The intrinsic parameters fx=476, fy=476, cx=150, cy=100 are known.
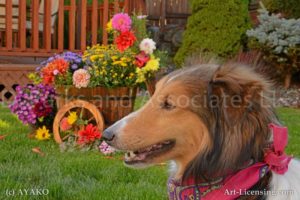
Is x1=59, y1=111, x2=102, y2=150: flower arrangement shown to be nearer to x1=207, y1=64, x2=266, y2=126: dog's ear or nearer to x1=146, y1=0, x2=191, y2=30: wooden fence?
x1=207, y1=64, x2=266, y2=126: dog's ear

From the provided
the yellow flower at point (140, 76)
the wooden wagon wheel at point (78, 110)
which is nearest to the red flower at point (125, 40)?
the yellow flower at point (140, 76)

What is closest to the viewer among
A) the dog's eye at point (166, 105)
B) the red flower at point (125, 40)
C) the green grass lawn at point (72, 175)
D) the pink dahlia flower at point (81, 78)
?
the dog's eye at point (166, 105)

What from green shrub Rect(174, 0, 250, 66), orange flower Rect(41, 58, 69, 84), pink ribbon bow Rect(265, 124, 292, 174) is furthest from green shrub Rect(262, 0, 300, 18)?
pink ribbon bow Rect(265, 124, 292, 174)

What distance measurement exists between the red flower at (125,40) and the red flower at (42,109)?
3.67ft

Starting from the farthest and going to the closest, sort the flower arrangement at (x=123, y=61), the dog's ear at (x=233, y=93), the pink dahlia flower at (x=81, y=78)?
the flower arrangement at (x=123, y=61)
the pink dahlia flower at (x=81, y=78)
the dog's ear at (x=233, y=93)

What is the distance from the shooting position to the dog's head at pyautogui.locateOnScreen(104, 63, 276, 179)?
226 centimetres

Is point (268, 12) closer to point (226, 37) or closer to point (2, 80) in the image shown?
point (226, 37)

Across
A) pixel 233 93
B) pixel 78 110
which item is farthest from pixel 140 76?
pixel 233 93

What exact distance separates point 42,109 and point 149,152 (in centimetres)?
319

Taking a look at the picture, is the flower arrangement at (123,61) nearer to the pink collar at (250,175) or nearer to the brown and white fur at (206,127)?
the brown and white fur at (206,127)

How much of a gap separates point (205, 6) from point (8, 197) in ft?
25.8

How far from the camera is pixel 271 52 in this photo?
9719 millimetres

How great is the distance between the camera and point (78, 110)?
5.17 m

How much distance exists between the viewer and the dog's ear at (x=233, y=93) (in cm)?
225
